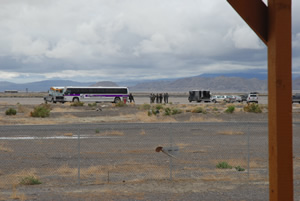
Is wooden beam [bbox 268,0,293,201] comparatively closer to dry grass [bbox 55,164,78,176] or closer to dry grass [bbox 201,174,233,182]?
dry grass [bbox 201,174,233,182]

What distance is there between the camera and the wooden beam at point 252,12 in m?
4.14

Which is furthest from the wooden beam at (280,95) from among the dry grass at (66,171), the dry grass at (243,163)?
the dry grass at (243,163)

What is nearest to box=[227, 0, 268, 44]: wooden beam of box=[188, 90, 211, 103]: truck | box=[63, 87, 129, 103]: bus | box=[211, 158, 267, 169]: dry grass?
box=[211, 158, 267, 169]: dry grass

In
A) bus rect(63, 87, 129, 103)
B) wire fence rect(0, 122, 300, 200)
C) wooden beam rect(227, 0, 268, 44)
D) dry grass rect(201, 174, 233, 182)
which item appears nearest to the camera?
wooden beam rect(227, 0, 268, 44)

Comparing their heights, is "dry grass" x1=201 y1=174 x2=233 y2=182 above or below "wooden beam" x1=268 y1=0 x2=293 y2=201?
below

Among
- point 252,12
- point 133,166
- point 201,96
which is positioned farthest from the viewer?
point 201,96

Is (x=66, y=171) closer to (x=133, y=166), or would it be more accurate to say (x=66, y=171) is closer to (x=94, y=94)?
(x=133, y=166)

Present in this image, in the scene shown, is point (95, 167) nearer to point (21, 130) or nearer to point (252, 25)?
point (252, 25)

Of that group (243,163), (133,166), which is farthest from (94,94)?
(133,166)

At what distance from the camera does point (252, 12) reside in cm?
414

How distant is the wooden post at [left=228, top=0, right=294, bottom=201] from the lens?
13.1 feet

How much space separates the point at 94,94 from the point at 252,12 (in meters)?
71.9

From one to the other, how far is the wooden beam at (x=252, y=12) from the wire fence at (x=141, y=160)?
23.3 ft

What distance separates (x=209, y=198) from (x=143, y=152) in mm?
9191
